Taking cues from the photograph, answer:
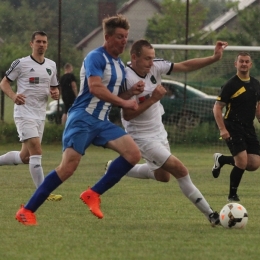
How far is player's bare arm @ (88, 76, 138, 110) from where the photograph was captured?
291 inches

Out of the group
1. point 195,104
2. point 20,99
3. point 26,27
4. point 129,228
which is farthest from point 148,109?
point 26,27

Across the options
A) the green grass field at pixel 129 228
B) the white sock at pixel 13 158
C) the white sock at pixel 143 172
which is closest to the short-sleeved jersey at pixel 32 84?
the white sock at pixel 13 158

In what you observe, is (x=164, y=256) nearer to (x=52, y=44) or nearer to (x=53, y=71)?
(x=53, y=71)

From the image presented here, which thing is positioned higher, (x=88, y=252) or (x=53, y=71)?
(x=53, y=71)

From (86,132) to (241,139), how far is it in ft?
10.0

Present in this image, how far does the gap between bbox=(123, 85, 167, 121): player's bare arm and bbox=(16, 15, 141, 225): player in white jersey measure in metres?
0.25

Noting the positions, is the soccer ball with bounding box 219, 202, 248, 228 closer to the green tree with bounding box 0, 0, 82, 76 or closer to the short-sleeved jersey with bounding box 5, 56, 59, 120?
the short-sleeved jersey with bounding box 5, 56, 59, 120

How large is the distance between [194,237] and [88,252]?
113cm

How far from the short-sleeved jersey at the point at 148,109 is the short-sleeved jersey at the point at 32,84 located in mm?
2396

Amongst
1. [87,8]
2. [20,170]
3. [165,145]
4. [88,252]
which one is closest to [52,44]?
[87,8]

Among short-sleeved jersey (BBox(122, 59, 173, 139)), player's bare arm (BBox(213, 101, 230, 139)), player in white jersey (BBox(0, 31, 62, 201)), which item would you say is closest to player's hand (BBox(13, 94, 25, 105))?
player in white jersey (BBox(0, 31, 62, 201))

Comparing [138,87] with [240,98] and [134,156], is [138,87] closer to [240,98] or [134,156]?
[134,156]

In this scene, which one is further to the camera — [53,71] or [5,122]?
[5,122]

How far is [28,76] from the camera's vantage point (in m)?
10.6
